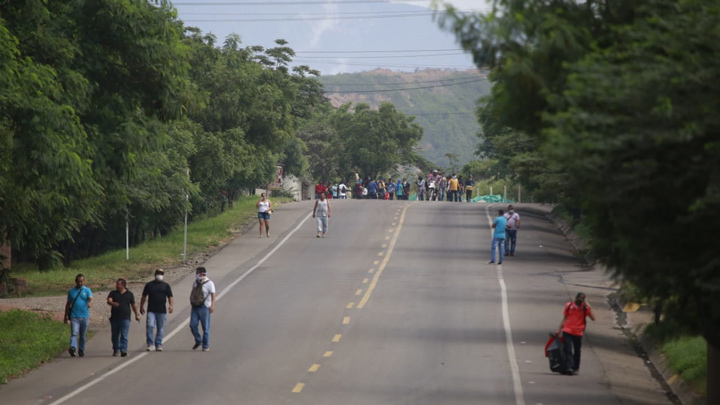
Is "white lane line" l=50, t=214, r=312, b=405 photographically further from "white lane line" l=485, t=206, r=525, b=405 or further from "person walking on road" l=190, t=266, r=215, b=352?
"white lane line" l=485, t=206, r=525, b=405

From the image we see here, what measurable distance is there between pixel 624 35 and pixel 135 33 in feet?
45.6

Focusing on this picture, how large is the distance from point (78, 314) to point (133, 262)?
16524mm

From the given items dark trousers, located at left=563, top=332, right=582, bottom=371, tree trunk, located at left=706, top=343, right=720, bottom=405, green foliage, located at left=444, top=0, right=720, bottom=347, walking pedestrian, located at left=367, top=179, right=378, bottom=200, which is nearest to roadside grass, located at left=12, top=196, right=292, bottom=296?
dark trousers, located at left=563, top=332, right=582, bottom=371

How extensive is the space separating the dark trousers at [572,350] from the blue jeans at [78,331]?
9219 millimetres

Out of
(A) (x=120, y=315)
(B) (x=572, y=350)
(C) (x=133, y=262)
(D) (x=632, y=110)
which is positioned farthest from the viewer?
(C) (x=133, y=262)

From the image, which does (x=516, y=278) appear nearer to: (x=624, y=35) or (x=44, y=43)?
(x=44, y=43)

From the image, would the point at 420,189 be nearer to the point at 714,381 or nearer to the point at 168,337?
the point at 168,337

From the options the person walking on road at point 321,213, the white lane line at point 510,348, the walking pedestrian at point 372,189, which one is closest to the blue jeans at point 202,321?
the white lane line at point 510,348

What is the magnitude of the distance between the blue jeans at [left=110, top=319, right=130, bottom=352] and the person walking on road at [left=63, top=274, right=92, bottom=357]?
22.4 inches

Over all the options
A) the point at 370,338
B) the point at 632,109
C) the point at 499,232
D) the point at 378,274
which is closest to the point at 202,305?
the point at 370,338

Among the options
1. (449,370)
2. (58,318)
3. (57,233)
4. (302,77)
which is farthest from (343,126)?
(449,370)

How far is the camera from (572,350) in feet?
67.6

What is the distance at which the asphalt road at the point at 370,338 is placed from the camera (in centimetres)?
1841

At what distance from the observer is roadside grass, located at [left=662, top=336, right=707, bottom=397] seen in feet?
63.0
